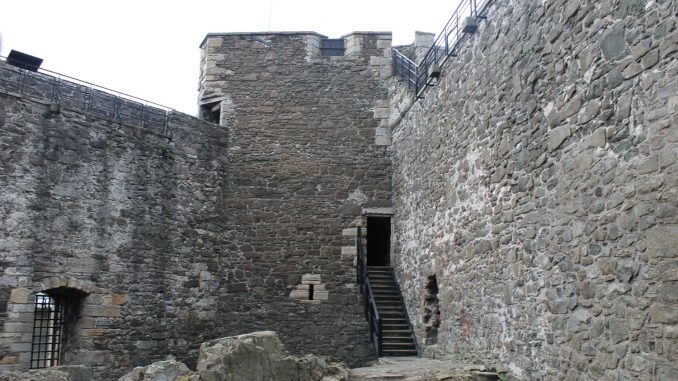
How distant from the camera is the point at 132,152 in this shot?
34.7ft

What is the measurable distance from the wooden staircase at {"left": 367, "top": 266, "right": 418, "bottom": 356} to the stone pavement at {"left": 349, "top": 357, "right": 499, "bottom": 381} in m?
1.59

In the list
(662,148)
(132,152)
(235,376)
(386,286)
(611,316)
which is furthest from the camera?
(386,286)

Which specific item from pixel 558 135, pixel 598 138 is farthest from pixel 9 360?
pixel 598 138

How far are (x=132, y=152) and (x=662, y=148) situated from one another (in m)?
8.16

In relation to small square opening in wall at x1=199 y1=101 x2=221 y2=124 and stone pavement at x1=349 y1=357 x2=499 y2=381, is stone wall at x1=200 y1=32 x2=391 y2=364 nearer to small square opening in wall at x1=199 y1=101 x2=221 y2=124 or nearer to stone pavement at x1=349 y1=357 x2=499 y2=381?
small square opening in wall at x1=199 y1=101 x2=221 y2=124

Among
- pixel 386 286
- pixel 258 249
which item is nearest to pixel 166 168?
pixel 258 249

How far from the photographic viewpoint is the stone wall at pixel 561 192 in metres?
4.84

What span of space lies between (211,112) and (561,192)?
8378mm

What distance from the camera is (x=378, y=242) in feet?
45.1

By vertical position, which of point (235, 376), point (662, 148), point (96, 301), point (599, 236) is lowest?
point (235, 376)

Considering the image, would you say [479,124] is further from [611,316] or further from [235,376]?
[235,376]

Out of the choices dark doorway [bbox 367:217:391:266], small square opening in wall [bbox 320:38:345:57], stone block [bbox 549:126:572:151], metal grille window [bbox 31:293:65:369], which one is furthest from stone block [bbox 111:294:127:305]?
stone block [bbox 549:126:572:151]

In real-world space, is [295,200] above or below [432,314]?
above

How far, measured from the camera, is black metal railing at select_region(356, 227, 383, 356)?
10477mm
